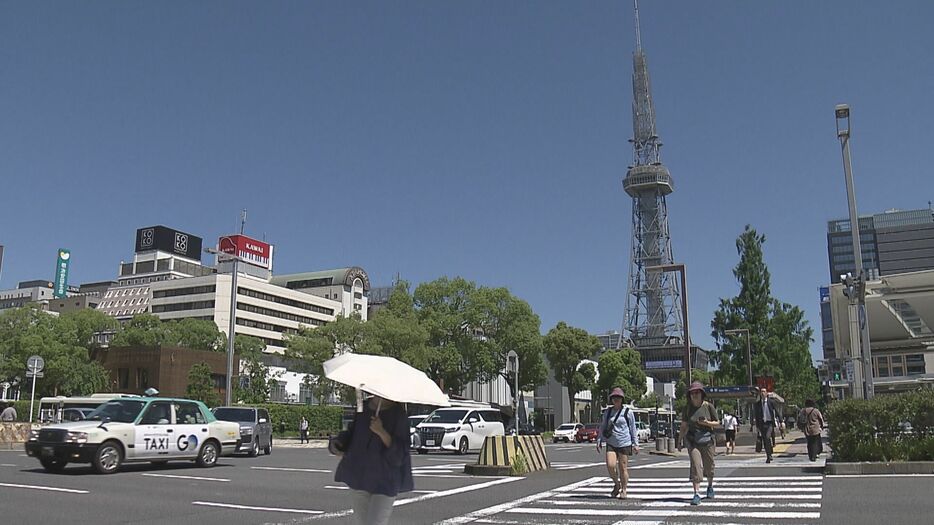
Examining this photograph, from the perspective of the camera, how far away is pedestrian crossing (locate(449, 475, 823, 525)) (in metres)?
10.0

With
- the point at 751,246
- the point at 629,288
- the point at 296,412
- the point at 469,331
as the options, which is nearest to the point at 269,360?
the point at 469,331

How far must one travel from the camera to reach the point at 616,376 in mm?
78000

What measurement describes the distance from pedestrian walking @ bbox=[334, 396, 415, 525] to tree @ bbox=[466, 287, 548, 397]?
56.5 m

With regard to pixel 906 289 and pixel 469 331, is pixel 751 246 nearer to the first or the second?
pixel 906 289

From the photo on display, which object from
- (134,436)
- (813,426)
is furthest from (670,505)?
(134,436)

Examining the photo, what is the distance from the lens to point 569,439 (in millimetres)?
51062

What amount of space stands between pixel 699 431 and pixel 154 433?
37.2ft

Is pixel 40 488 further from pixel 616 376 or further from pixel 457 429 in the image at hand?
pixel 616 376

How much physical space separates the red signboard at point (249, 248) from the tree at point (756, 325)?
8723cm

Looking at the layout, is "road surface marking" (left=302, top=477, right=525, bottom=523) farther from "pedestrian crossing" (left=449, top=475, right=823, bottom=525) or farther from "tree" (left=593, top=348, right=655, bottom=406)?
"tree" (left=593, top=348, right=655, bottom=406)

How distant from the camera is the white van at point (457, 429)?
1152 inches

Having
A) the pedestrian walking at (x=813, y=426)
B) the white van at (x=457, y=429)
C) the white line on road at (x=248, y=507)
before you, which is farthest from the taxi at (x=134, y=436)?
the pedestrian walking at (x=813, y=426)

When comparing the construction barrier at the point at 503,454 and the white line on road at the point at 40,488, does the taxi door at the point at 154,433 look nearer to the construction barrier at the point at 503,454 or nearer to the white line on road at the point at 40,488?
the white line on road at the point at 40,488

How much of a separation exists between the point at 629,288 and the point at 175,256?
9452 centimetres
